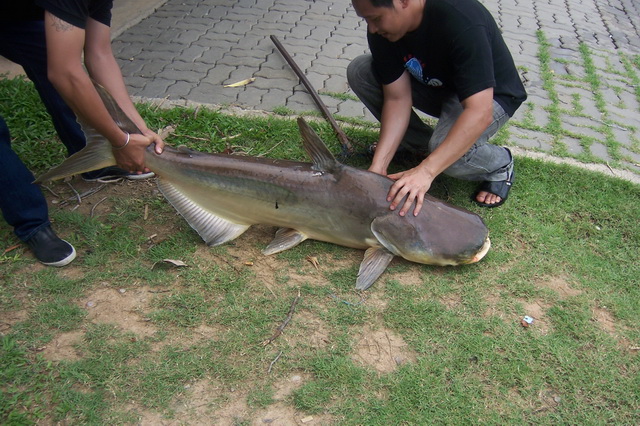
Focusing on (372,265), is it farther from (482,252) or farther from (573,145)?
(573,145)

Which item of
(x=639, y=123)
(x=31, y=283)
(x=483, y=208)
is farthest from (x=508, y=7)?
(x=31, y=283)

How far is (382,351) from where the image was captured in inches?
97.7

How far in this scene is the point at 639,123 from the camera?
15.6ft

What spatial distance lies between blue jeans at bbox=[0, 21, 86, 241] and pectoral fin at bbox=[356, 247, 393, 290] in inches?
72.1

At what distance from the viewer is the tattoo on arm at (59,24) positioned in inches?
87.8

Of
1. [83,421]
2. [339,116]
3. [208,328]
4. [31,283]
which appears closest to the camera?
[83,421]

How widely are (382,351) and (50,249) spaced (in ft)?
6.28

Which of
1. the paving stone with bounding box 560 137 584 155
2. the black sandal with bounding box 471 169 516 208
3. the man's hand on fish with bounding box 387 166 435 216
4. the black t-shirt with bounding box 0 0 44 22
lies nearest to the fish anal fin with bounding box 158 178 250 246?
the man's hand on fish with bounding box 387 166 435 216

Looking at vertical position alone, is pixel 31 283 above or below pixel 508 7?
above

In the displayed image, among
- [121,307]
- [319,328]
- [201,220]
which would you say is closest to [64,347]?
[121,307]

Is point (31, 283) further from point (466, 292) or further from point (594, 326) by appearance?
point (594, 326)

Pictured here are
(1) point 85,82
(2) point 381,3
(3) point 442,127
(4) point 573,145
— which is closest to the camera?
(1) point 85,82

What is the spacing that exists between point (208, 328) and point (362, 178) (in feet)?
3.81

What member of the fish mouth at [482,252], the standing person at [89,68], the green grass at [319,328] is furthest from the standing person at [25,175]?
the fish mouth at [482,252]
